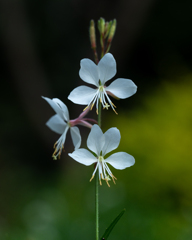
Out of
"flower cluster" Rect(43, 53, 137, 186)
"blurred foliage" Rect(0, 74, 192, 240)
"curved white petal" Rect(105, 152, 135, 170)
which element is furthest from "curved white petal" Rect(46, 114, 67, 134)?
"blurred foliage" Rect(0, 74, 192, 240)

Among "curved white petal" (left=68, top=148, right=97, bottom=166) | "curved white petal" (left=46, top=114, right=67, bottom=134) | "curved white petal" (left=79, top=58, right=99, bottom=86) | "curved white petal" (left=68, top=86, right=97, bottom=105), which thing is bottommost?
"curved white petal" (left=68, top=148, right=97, bottom=166)

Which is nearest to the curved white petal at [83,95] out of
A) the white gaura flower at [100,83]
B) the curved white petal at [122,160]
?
the white gaura flower at [100,83]

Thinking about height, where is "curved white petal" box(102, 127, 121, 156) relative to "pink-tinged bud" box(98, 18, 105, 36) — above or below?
below

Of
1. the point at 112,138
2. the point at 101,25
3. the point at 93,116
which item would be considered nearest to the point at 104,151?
the point at 112,138

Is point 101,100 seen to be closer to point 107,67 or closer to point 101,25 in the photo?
point 107,67

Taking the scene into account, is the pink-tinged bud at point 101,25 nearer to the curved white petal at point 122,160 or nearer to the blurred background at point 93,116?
the curved white petal at point 122,160

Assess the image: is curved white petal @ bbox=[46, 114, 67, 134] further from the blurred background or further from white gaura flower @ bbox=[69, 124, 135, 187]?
the blurred background
